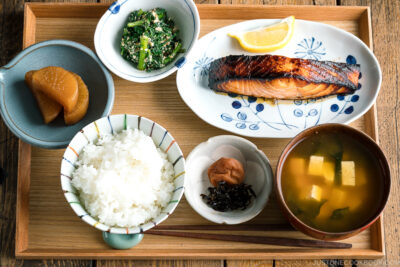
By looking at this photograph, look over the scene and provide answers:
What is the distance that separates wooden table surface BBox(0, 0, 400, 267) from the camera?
8.32 ft

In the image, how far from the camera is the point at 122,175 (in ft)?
7.39

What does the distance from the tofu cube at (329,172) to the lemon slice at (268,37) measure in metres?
0.80

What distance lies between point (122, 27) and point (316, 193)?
150cm

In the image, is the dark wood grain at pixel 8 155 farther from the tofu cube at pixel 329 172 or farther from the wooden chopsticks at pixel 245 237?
the tofu cube at pixel 329 172

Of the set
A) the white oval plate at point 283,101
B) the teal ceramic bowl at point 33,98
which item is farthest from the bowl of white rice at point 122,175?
the white oval plate at point 283,101

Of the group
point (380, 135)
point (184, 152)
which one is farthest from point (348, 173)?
point (184, 152)

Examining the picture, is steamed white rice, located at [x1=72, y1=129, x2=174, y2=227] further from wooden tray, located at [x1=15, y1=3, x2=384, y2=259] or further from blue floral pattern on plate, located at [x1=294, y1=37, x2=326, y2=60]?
blue floral pattern on plate, located at [x1=294, y1=37, x2=326, y2=60]

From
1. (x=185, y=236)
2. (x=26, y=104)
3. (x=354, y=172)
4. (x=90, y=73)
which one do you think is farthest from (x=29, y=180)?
(x=354, y=172)

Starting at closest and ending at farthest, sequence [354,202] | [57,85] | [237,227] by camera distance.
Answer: [354,202]
[57,85]
[237,227]

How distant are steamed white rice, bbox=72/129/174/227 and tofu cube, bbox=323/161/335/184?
82 centimetres

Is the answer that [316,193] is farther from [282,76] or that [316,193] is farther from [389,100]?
[389,100]

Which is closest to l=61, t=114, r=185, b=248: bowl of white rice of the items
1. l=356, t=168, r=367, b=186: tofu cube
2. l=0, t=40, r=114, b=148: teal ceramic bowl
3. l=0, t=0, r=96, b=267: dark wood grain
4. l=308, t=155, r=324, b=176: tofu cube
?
l=0, t=40, r=114, b=148: teal ceramic bowl

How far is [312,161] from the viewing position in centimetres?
230

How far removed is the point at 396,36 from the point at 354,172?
110 centimetres
